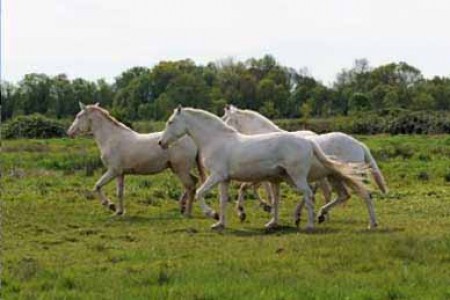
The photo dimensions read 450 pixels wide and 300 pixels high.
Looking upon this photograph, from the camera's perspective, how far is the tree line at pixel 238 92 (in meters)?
79.9

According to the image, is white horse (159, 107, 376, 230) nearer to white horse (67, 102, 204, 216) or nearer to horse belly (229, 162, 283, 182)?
horse belly (229, 162, 283, 182)

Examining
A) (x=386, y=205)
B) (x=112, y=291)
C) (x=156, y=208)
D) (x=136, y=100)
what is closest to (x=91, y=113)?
(x=156, y=208)

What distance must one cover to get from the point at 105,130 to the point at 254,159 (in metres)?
4.40

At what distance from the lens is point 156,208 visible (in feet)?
56.5

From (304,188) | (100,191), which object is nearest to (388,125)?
(100,191)

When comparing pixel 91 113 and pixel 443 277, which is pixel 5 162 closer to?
pixel 91 113

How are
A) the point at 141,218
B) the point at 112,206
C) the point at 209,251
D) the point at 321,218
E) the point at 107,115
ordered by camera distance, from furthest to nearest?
the point at 107,115 → the point at 112,206 → the point at 141,218 → the point at 321,218 → the point at 209,251

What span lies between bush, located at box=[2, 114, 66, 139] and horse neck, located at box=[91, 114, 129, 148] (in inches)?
1395

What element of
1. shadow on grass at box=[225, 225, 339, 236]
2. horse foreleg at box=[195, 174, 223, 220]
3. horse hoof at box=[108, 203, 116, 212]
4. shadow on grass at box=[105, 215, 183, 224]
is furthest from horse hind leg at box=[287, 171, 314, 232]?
horse hoof at box=[108, 203, 116, 212]

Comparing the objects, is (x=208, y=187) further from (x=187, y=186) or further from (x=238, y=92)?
(x=238, y=92)

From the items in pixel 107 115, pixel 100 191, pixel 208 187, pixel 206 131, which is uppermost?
pixel 107 115

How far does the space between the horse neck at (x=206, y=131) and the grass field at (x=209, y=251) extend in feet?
4.64

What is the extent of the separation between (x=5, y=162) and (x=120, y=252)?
770 inches

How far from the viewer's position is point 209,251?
36.5 feet
